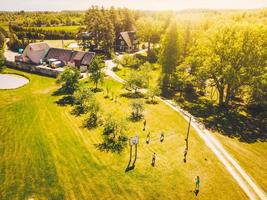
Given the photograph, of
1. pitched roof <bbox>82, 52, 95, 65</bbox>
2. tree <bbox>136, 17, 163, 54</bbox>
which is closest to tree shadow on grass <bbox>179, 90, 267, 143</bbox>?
pitched roof <bbox>82, 52, 95, 65</bbox>

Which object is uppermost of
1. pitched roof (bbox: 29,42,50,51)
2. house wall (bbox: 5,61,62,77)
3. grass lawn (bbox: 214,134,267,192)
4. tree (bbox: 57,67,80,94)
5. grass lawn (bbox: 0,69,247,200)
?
pitched roof (bbox: 29,42,50,51)

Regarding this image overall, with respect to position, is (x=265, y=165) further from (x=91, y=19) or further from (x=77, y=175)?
(x=91, y=19)

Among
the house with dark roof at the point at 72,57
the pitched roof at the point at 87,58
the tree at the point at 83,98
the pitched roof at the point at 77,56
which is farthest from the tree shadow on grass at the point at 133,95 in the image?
the pitched roof at the point at 77,56

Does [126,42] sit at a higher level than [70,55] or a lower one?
higher

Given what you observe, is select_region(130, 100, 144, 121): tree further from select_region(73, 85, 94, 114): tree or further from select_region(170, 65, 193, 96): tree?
select_region(170, 65, 193, 96): tree

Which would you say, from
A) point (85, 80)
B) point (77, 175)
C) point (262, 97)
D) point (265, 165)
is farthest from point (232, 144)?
point (85, 80)

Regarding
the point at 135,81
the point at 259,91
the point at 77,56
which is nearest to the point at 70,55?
the point at 77,56

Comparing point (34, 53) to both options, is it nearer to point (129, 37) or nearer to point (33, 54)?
point (33, 54)
